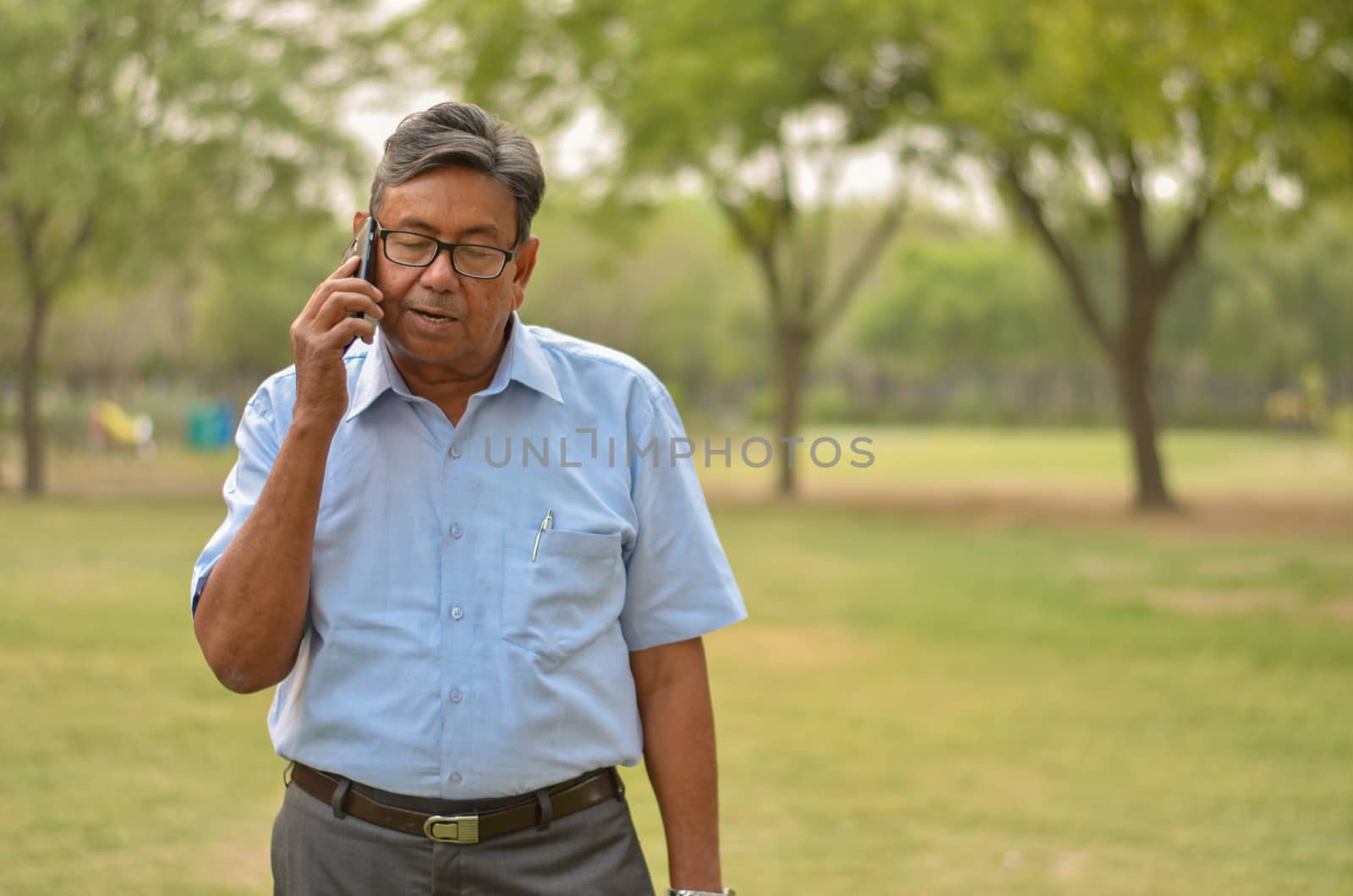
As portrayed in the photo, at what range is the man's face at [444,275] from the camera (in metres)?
2.29

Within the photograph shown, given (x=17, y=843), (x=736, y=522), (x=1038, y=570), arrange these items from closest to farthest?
1. (x=17, y=843)
2. (x=1038, y=570)
3. (x=736, y=522)

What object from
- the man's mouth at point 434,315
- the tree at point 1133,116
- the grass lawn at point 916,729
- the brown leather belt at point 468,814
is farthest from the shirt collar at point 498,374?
the tree at point 1133,116

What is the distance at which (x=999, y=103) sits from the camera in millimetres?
19672

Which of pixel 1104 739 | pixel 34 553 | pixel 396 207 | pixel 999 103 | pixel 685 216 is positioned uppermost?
pixel 685 216

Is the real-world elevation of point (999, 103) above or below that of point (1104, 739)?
above

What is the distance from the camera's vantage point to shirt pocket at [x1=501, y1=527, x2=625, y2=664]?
231cm

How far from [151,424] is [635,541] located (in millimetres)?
42246

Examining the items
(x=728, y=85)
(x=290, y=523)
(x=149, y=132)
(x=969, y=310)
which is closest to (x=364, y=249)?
(x=290, y=523)

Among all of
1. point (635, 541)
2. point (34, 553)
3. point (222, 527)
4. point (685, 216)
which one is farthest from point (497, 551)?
point (685, 216)

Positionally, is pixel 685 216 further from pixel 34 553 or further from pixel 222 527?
pixel 222 527

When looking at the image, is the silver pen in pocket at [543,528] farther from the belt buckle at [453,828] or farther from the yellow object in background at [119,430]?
the yellow object in background at [119,430]

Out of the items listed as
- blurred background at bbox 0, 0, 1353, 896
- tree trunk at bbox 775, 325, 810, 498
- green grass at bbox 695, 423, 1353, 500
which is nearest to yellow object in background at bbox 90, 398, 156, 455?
blurred background at bbox 0, 0, 1353, 896

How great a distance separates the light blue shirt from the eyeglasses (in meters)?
0.15

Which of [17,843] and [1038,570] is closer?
[17,843]
